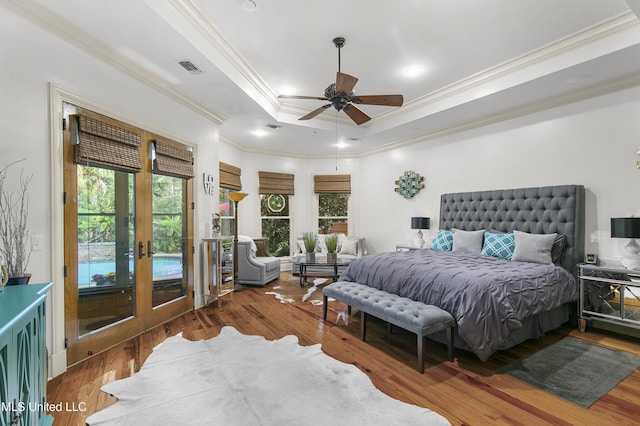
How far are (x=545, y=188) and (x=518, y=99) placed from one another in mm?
1240

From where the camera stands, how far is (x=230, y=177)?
6.18 meters

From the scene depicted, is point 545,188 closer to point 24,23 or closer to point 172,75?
point 172,75

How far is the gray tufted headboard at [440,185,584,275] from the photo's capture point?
12.6 ft

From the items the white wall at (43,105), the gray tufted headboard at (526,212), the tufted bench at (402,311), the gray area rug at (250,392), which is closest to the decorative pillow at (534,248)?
the gray tufted headboard at (526,212)

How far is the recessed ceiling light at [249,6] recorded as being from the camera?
Answer: 269cm

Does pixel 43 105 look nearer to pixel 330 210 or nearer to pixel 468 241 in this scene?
pixel 468 241

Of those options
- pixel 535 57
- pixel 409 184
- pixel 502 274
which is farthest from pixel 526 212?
pixel 409 184

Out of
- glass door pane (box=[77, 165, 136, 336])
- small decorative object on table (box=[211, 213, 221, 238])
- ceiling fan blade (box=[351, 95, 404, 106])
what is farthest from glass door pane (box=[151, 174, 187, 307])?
ceiling fan blade (box=[351, 95, 404, 106])

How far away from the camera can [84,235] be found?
9.48 feet

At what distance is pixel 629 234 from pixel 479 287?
71.3 inches

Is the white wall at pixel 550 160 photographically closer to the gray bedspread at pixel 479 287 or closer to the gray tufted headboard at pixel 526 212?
the gray tufted headboard at pixel 526 212

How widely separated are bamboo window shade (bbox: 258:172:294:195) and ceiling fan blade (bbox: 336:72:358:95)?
13.8 ft

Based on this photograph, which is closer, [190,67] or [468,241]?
[190,67]

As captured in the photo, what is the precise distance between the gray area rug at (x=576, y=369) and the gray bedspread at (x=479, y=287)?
342 millimetres
